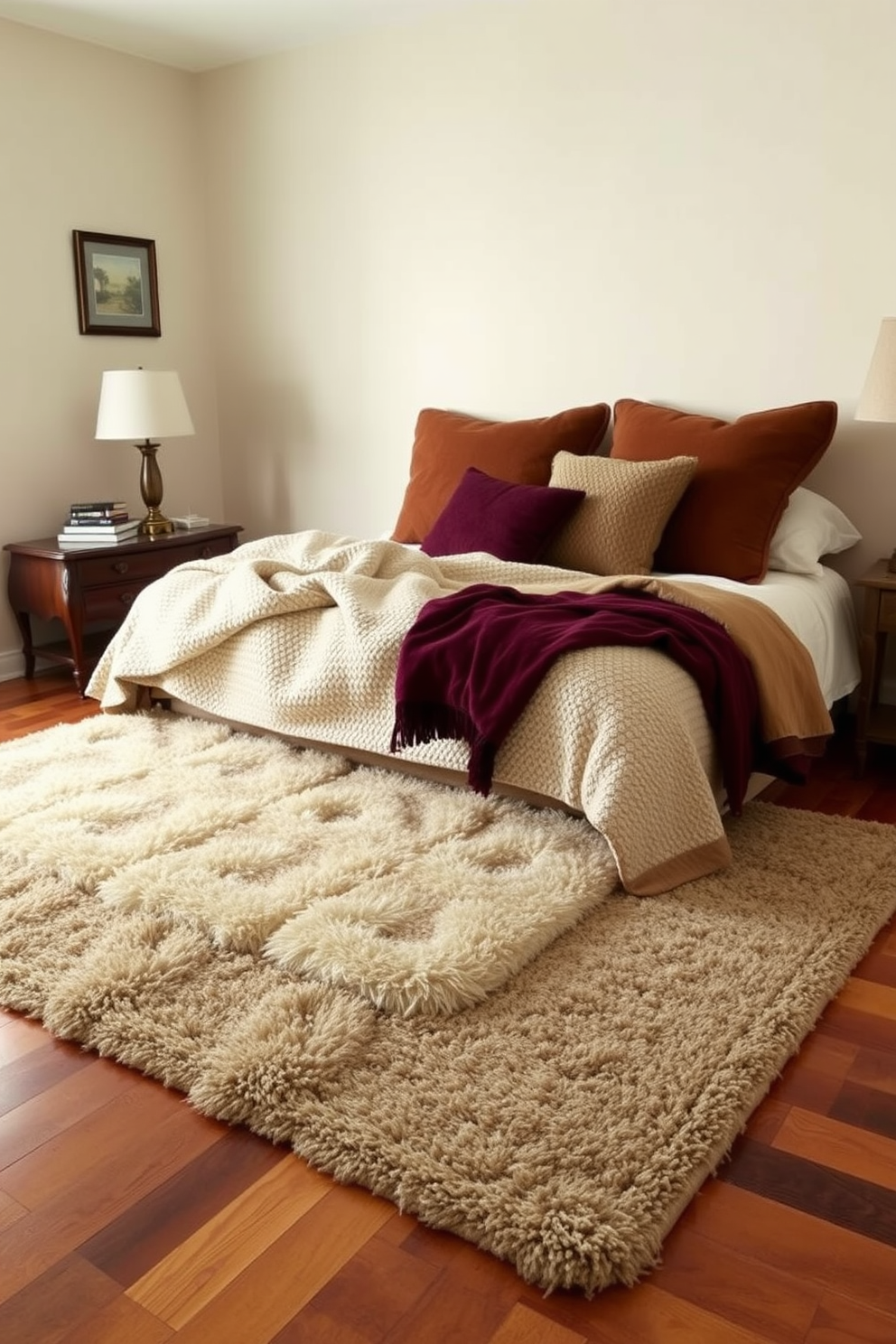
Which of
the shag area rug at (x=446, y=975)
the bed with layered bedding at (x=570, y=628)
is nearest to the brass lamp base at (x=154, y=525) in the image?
the bed with layered bedding at (x=570, y=628)

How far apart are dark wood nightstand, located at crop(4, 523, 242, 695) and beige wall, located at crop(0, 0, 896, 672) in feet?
1.01

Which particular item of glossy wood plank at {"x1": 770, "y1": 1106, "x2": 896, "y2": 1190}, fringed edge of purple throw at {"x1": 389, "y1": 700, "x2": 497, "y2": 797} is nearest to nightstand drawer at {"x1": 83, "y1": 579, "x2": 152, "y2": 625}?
Result: fringed edge of purple throw at {"x1": 389, "y1": 700, "x2": 497, "y2": 797}

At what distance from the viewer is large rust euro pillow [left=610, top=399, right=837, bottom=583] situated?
351 centimetres

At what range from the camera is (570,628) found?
2.70 metres

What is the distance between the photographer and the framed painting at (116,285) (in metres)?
4.63

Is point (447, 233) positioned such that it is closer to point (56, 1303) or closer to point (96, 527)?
point (96, 527)

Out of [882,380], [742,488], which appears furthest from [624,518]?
[882,380]

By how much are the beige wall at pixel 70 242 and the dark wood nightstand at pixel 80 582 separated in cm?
15

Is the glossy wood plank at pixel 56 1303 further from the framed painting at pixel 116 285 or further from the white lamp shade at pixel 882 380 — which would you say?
the framed painting at pixel 116 285

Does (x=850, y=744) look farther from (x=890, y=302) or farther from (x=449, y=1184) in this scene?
(x=449, y=1184)

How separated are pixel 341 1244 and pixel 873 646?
95.5 inches

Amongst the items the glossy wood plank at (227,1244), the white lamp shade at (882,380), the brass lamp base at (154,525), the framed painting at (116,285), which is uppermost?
the framed painting at (116,285)

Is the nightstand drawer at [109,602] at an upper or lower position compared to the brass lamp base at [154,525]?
lower

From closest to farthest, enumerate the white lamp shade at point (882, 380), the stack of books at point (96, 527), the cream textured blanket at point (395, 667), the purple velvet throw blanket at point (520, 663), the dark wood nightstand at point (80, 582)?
1. the cream textured blanket at point (395, 667)
2. the purple velvet throw blanket at point (520, 663)
3. the white lamp shade at point (882, 380)
4. the dark wood nightstand at point (80, 582)
5. the stack of books at point (96, 527)
